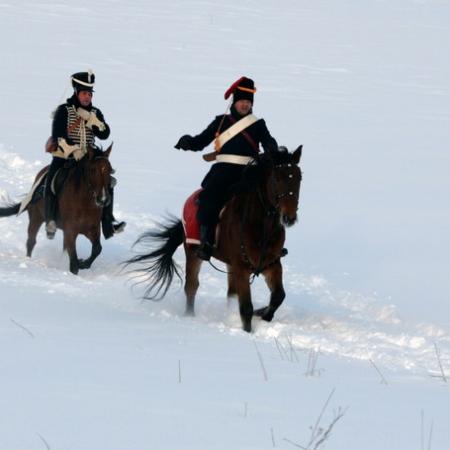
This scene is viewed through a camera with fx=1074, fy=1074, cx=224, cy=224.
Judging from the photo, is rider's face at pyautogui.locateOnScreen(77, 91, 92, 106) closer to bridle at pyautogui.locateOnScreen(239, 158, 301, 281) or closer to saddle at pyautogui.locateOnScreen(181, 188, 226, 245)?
saddle at pyautogui.locateOnScreen(181, 188, 226, 245)

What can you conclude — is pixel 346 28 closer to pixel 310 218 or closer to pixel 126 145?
pixel 126 145

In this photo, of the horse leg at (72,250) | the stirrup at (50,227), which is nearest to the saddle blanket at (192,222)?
the horse leg at (72,250)

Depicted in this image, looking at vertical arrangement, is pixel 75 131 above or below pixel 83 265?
above

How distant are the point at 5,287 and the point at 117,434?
14.6ft

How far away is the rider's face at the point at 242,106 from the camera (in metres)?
9.28

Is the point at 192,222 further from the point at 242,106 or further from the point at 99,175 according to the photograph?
the point at 99,175

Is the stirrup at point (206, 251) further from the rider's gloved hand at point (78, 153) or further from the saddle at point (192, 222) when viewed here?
the rider's gloved hand at point (78, 153)

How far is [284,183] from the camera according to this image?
27.1ft

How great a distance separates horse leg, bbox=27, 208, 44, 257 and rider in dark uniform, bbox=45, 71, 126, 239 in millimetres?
525

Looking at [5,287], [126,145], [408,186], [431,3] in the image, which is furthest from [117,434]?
[431,3]

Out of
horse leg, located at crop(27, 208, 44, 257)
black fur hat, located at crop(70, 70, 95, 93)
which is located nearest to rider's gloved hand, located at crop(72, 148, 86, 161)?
black fur hat, located at crop(70, 70, 95, 93)

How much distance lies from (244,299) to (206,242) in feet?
2.38

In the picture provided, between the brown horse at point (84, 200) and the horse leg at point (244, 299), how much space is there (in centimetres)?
267

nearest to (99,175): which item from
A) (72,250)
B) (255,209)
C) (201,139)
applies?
(72,250)
